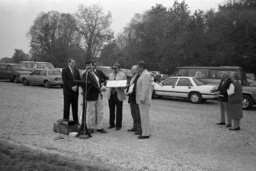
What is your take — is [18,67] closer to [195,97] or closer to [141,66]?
[195,97]

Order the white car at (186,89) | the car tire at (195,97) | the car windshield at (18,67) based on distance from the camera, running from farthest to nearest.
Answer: the car windshield at (18,67), the car tire at (195,97), the white car at (186,89)

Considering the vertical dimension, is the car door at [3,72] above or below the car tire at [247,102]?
above

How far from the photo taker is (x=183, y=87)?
15.1 metres

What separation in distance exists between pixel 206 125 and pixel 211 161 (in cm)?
364

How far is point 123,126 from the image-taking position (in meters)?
8.59

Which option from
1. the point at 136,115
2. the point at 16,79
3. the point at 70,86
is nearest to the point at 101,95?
the point at 70,86

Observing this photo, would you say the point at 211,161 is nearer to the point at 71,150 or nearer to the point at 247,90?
the point at 71,150

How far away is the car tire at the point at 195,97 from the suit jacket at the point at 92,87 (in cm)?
843

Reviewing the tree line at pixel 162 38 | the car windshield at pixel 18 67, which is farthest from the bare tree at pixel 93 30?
the car windshield at pixel 18 67

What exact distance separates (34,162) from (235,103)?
602cm

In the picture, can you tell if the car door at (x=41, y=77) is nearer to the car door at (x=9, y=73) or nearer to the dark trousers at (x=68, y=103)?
the car door at (x=9, y=73)

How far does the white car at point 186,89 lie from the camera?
47.7 ft

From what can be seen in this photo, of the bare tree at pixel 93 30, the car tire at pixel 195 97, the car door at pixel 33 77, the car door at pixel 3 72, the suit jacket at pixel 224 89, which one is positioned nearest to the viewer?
the suit jacket at pixel 224 89

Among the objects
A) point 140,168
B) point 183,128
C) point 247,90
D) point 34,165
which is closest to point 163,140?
point 183,128
